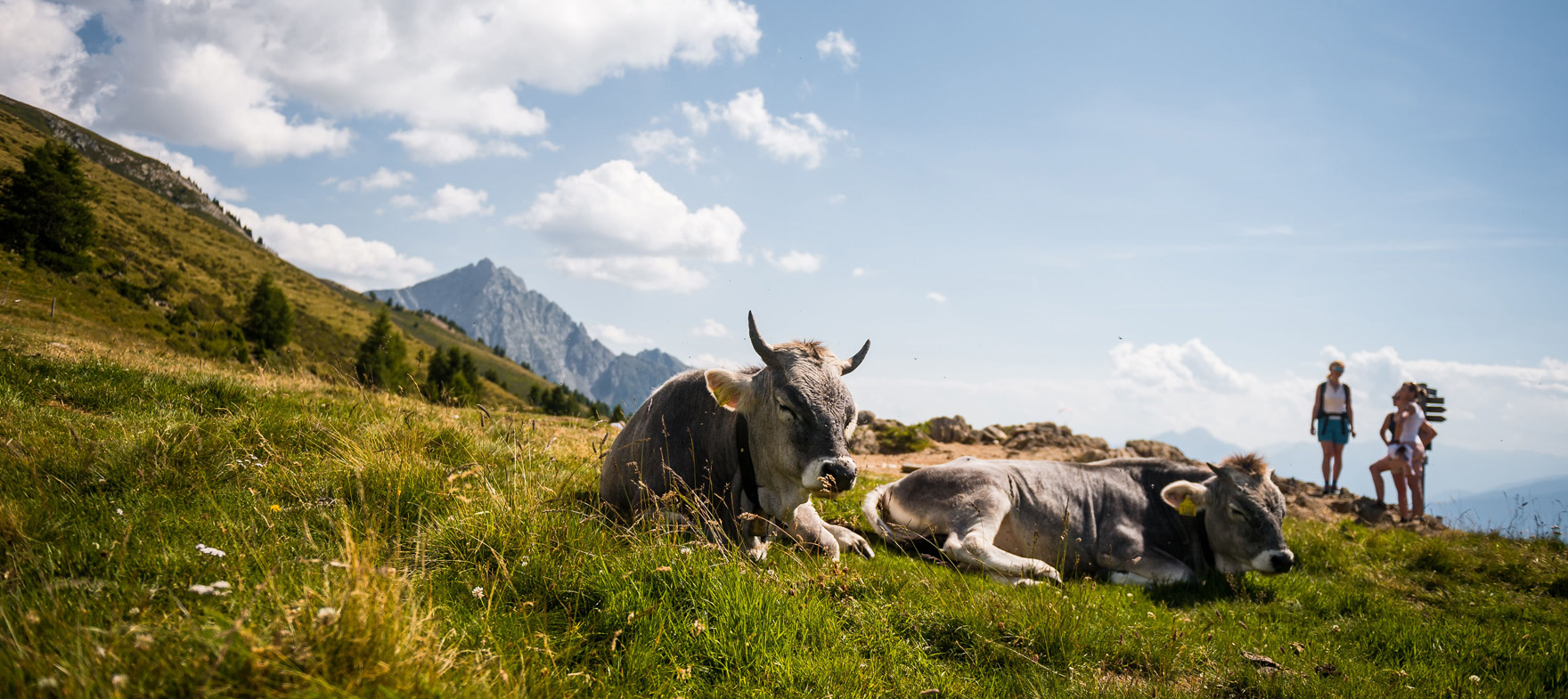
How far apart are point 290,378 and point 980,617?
41.3 ft

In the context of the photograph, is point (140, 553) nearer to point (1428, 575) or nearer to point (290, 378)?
point (290, 378)

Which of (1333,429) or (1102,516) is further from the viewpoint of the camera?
(1333,429)

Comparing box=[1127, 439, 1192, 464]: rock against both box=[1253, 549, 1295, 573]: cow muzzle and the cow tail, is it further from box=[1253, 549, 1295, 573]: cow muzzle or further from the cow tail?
the cow tail

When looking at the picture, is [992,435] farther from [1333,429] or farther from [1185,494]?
[1185,494]

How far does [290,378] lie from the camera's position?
12.1 meters

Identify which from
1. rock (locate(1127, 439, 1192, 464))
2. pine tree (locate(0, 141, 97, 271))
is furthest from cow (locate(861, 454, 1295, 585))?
pine tree (locate(0, 141, 97, 271))

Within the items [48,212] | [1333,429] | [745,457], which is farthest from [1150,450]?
[48,212]

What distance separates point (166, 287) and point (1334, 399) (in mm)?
107716

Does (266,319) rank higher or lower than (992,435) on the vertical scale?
higher

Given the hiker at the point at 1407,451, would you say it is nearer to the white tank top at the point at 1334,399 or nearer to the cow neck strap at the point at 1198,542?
the white tank top at the point at 1334,399

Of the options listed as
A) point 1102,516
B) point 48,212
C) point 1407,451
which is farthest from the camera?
point 48,212

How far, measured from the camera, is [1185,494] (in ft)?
28.4

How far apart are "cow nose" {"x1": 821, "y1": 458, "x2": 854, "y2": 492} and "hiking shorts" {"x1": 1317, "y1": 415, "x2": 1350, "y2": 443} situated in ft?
48.4

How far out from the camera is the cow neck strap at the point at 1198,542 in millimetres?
8453
